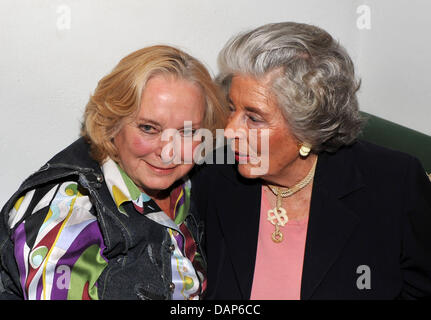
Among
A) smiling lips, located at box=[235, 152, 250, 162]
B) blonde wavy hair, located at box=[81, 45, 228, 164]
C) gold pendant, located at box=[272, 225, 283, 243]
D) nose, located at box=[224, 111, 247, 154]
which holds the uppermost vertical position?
blonde wavy hair, located at box=[81, 45, 228, 164]

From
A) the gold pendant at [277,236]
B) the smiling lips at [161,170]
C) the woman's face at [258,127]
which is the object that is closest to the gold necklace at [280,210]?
the gold pendant at [277,236]

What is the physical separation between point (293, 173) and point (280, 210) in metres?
0.15

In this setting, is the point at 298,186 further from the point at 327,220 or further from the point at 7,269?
the point at 7,269

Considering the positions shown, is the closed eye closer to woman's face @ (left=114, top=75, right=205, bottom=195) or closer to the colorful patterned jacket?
woman's face @ (left=114, top=75, right=205, bottom=195)

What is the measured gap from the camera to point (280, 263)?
184 centimetres

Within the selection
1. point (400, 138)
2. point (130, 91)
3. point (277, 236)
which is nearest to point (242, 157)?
point (277, 236)

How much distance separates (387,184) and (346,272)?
34 cm

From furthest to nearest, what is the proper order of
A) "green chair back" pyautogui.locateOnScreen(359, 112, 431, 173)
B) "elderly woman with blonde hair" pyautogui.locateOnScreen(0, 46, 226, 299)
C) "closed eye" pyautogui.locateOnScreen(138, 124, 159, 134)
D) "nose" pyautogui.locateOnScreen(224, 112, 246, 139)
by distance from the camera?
1. "green chair back" pyautogui.locateOnScreen(359, 112, 431, 173)
2. "nose" pyautogui.locateOnScreen(224, 112, 246, 139)
3. "closed eye" pyautogui.locateOnScreen(138, 124, 159, 134)
4. "elderly woman with blonde hair" pyautogui.locateOnScreen(0, 46, 226, 299)

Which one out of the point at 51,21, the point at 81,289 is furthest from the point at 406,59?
the point at 81,289

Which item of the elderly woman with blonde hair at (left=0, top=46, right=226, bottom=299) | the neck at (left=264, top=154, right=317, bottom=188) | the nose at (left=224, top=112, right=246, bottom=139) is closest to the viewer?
the elderly woman with blonde hair at (left=0, top=46, right=226, bottom=299)

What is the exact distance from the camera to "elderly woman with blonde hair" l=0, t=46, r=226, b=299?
1.53 m

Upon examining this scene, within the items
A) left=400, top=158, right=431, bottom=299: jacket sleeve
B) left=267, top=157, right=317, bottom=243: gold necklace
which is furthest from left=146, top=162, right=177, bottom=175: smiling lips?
left=400, top=158, right=431, bottom=299: jacket sleeve

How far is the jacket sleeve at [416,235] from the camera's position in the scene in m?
1.77

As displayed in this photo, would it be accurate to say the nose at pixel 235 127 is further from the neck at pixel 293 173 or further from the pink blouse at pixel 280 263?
the pink blouse at pixel 280 263
